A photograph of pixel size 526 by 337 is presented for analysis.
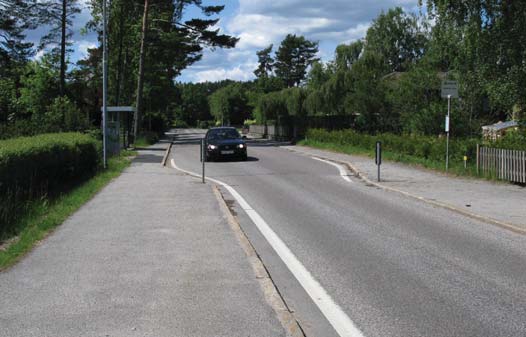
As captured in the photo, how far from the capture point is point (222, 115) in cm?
11569

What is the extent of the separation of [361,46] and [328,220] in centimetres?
3682

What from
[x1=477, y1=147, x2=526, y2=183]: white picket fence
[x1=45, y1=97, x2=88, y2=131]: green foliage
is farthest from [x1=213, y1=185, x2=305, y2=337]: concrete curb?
[x1=45, y1=97, x2=88, y2=131]: green foliage

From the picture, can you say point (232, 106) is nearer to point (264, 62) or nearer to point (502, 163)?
point (264, 62)

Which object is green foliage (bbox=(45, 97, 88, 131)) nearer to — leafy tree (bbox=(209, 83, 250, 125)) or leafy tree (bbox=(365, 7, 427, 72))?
leafy tree (bbox=(365, 7, 427, 72))

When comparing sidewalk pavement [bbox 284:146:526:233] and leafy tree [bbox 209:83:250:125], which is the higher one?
leafy tree [bbox 209:83:250:125]

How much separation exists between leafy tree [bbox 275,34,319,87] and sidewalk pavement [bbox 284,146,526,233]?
276 feet

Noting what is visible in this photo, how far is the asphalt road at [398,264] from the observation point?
4.96 meters

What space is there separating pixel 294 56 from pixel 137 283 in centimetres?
10076

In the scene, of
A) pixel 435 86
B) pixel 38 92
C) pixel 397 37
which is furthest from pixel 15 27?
pixel 397 37

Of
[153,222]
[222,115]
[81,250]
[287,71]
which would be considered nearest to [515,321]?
[81,250]

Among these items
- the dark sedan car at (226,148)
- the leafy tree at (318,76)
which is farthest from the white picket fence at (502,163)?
the leafy tree at (318,76)

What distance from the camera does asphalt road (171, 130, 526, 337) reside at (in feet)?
16.3

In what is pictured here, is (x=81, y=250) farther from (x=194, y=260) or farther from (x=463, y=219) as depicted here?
(x=463, y=219)

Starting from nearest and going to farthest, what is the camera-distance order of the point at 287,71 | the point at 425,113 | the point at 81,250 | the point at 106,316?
the point at 106,316, the point at 81,250, the point at 425,113, the point at 287,71
